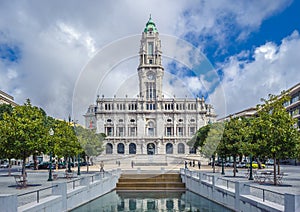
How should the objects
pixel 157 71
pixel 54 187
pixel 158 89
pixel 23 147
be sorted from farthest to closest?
1. pixel 158 89
2. pixel 157 71
3. pixel 23 147
4. pixel 54 187

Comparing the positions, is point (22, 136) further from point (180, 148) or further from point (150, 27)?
point (150, 27)

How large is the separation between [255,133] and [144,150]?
92805 mm

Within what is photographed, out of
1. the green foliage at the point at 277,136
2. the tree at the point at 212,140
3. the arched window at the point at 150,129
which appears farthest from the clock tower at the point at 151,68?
the green foliage at the point at 277,136

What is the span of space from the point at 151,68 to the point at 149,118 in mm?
17247

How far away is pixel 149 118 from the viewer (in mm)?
122000

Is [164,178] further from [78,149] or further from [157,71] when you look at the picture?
[157,71]

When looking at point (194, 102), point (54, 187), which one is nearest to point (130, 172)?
point (54, 187)

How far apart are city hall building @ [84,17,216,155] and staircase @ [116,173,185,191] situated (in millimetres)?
77731

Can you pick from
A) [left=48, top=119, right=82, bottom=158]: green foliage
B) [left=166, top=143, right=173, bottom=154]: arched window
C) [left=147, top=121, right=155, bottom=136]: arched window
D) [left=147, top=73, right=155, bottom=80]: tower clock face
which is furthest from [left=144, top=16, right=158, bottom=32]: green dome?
[left=48, top=119, right=82, bottom=158]: green foliage

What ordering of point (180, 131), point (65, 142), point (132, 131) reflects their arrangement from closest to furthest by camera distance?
point (65, 142) → point (180, 131) → point (132, 131)

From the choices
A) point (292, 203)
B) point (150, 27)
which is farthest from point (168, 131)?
Result: point (292, 203)

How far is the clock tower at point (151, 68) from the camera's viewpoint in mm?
114562

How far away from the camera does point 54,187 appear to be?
1912 centimetres

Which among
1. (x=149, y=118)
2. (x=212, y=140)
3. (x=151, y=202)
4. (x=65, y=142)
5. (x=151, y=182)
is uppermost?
(x=149, y=118)
